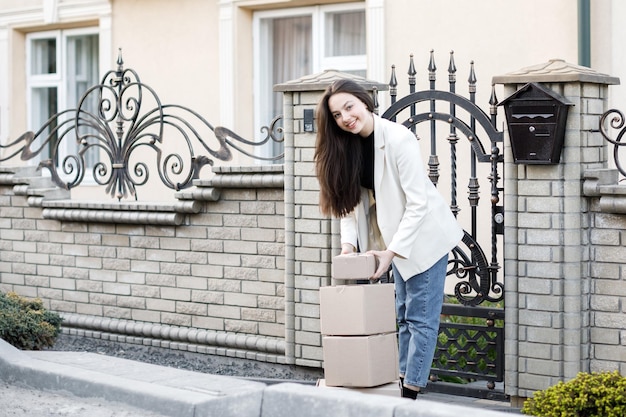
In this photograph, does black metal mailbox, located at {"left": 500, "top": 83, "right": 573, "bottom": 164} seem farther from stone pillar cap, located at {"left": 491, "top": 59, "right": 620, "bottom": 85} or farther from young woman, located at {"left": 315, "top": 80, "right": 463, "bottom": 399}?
young woman, located at {"left": 315, "top": 80, "right": 463, "bottom": 399}

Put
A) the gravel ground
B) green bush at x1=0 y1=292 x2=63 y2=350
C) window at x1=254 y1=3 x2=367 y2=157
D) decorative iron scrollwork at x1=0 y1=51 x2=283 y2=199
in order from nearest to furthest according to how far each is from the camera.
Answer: the gravel ground → green bush at x1=0 y1=292 x2=63 y2=350 → decorative iron scrollwork at x1=0 y1=51 x2=283 y2=199 → window at x1=254 y1=3 x2=367 y2=157

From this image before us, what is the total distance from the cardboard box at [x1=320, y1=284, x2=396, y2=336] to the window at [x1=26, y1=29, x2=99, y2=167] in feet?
30.2

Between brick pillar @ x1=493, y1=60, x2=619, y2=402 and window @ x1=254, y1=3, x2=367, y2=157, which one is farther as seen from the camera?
window @ x1=254, y1=3, x2=367, y2=157

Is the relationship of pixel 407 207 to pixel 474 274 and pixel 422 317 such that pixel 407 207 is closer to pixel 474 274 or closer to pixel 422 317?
pixel 422 317

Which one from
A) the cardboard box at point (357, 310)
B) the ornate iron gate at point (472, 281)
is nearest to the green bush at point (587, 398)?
the cardboard box at point (357, 310)

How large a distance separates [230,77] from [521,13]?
354cm

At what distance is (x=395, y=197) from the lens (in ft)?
18.4

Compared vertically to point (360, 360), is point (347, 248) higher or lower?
higher

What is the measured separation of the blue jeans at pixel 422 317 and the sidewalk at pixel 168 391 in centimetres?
31

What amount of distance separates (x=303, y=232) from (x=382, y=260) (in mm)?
2166

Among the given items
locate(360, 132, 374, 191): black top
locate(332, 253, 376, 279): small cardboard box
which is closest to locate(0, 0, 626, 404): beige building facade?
locate(360, 132, 374, 191): black top

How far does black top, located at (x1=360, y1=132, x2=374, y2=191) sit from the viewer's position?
18.6 feet

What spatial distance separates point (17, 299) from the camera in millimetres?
8227

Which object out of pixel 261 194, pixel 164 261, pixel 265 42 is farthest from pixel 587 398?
pixel 265 42
